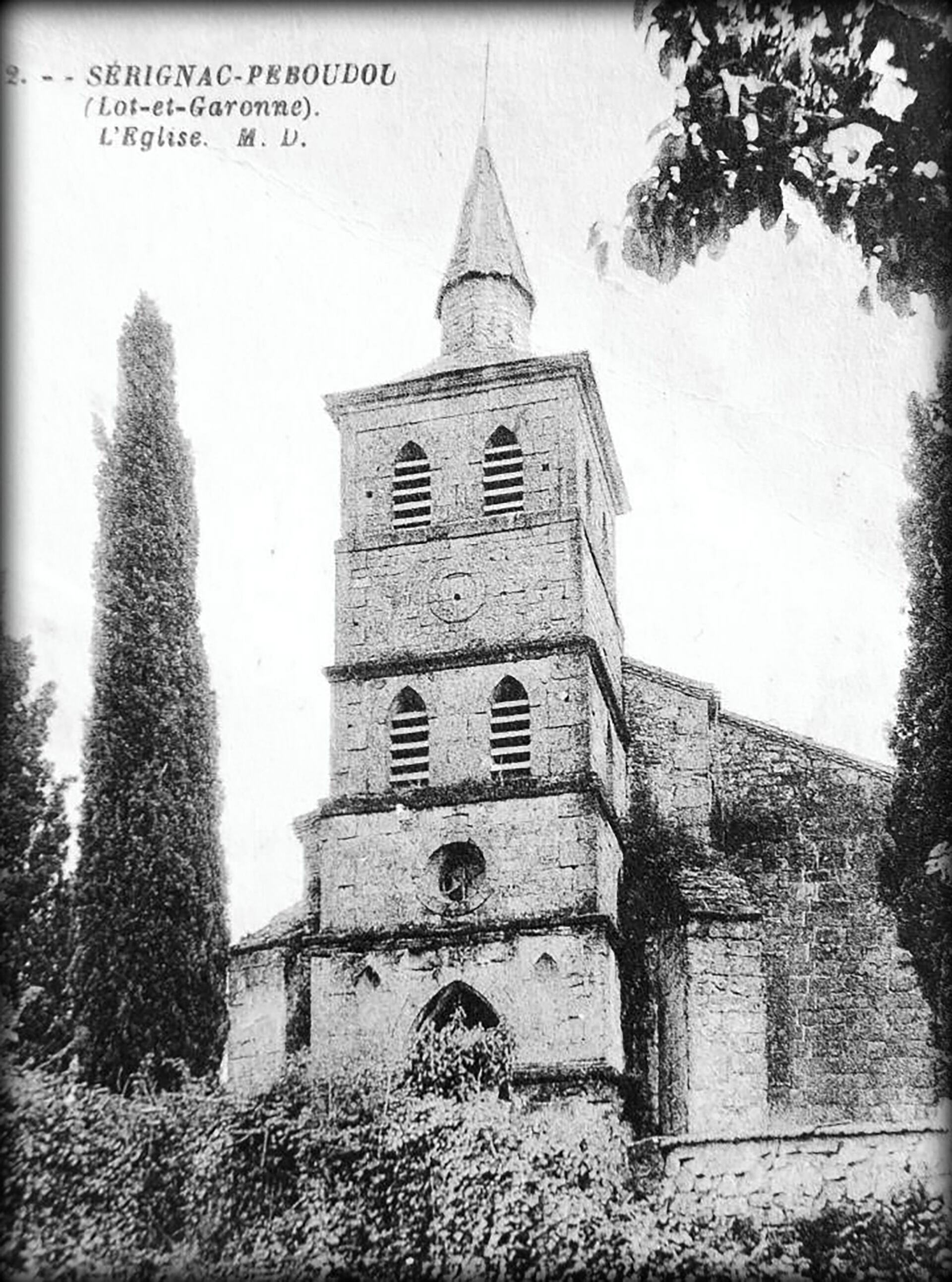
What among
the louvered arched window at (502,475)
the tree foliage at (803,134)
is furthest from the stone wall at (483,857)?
the tree foliage at (803,134)

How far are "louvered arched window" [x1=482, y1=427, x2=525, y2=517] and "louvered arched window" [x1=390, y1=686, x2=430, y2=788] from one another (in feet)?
3.74

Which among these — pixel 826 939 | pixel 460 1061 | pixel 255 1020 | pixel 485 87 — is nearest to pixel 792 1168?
pixel 826 939

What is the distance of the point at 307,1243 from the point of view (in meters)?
6.99

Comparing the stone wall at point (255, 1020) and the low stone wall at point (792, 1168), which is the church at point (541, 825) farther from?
the low stone wall at point (792, 1168)

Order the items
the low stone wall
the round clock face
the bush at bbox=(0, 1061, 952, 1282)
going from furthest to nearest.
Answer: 1. the round clock face
2. the low stone wall
3. the bush at bbox=(0, 1061, 952, 1282)

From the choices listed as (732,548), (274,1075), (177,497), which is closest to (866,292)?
(732,548)

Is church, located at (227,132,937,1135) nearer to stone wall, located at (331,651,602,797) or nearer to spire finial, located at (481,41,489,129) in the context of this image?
stone wall, located at (331,651,602,797)

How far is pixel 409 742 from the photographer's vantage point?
883 cm

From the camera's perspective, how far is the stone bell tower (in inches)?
318

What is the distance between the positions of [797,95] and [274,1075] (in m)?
4.56

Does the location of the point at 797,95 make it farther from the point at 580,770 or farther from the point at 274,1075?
the point at 274,1075

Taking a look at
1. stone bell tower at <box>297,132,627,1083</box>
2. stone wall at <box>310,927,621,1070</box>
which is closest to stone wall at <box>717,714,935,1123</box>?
stone bell tower at <box>297,132,627,1083</box>

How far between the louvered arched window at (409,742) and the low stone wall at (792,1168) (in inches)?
86.5

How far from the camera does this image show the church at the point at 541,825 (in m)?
7.87
